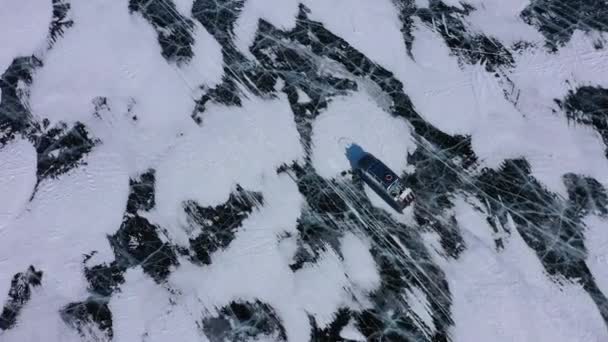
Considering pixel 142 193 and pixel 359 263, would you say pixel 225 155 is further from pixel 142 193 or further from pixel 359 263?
pixel 359 263

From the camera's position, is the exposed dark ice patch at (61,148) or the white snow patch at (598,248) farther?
the exposed dark ice patch at (61,148)

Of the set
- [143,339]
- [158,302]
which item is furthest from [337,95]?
[143,339]

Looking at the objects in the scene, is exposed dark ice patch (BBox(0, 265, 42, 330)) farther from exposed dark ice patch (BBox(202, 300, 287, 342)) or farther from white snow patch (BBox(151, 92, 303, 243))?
exposed dark ice patch (BBox(202, 300, 287, 342))

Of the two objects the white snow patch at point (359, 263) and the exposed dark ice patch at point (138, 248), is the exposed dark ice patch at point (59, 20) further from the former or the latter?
the white snow patch at point (359, 263)

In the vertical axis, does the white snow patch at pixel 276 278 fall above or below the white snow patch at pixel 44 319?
above

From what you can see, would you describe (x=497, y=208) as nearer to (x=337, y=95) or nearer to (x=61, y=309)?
(x=337, y=95)

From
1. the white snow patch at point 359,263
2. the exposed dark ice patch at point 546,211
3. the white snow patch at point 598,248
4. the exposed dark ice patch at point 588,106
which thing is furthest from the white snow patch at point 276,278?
the exposed dark ice patch at point 588,106

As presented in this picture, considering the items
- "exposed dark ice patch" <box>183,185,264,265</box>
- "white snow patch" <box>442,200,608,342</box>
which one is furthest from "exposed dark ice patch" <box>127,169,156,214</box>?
"white snow patch" <box>442,200,608,342</box>
